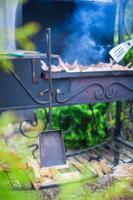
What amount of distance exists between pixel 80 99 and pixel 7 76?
42cm

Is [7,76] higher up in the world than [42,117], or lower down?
higher up

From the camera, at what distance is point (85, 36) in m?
2.18

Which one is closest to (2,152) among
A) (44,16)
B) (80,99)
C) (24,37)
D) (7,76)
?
(24,37)

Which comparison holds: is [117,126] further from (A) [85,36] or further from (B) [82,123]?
(A) [85,36]

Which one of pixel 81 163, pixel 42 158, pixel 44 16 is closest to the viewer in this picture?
pixel 42 158

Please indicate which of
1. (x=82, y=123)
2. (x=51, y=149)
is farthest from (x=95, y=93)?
(x=82, y=123)

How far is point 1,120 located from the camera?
23.0 inches

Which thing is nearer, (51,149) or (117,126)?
(51,149)

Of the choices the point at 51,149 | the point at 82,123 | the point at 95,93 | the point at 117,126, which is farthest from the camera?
the point at 82,123

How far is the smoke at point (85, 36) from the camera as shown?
215 centimetres

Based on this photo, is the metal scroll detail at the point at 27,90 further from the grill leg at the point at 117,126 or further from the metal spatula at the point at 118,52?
the grill leg at the point at 117,126

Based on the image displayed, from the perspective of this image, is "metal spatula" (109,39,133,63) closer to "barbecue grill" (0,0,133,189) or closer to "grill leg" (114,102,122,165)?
"barbecue grill" (0,0,133,189)

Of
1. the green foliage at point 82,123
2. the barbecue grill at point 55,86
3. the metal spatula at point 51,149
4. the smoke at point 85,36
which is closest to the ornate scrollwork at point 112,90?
the barbecue grill at point 55,86

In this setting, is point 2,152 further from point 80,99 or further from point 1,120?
point 80,99
